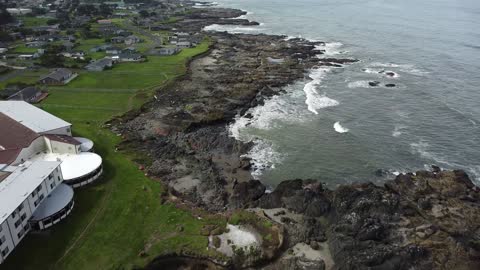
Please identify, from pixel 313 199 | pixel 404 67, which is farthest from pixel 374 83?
pixel 313 199

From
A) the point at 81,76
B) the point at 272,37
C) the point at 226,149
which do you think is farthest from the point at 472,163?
the point at 272,37

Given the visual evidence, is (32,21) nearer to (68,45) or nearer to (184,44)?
(68,45)

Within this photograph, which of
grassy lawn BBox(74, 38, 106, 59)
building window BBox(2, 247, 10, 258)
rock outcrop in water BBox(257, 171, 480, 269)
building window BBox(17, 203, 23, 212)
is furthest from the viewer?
grassy lawn BBox(74, 38, 106, 59)

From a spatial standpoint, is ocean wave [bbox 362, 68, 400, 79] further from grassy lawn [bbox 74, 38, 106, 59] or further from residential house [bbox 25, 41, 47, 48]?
residential house [bbox 25, 41, 47, 48]

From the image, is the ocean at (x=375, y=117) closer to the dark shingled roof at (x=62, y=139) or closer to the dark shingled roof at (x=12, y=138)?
the dark shingled roof at (x=62, y=139)

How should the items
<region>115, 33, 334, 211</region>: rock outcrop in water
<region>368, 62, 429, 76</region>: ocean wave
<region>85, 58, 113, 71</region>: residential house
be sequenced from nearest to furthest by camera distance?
1. <region>115, 33, 334, 211</region>: rock outcrop in water
2. <region>85, 58, 113, 71</region>: residential house
3. <region>368, 62, 429, 76</region>: ocean wave

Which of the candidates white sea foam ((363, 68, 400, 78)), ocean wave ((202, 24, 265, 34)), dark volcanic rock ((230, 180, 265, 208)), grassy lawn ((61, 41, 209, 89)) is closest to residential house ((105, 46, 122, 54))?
grassy lawn ((61, 41, 209, 89))
